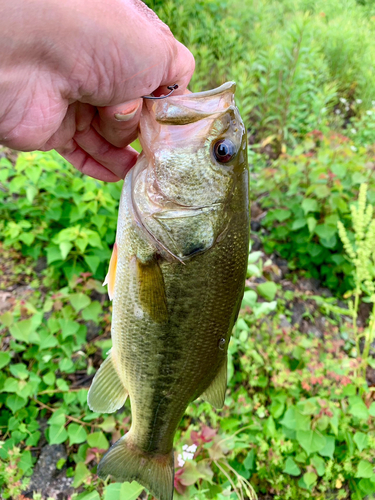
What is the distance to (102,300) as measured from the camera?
2848 mm

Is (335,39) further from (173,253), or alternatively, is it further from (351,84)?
(173,253)

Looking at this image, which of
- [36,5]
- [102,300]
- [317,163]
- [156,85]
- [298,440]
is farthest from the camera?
[317,163]

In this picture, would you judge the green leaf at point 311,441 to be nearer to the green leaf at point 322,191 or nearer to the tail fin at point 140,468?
the tail fin at point 140,468

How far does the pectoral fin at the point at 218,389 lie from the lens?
1445 millimetres

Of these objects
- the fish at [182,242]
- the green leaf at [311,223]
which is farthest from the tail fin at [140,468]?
the green leaf at [311,223]

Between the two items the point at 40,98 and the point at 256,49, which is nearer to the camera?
the point at 40,98

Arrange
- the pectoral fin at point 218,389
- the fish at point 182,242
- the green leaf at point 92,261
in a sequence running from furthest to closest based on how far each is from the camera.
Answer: the green leaf at point 92,261
the pectoral fin at point 218,389
the fish at point 182,242

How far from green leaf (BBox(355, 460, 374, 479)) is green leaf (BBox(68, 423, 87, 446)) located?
65.8 inches

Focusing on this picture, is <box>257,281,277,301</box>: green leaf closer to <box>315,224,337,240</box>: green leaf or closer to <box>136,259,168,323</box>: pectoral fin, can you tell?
<box>315,224,337,240</box>: green leaf

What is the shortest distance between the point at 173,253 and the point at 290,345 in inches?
69.1

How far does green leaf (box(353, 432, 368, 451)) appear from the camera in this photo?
202cm

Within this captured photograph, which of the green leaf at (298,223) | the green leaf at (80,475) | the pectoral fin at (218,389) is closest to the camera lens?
the pectoral fin at (218,389)

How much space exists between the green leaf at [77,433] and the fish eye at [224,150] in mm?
1839

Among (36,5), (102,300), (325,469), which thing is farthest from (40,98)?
(325,469)
